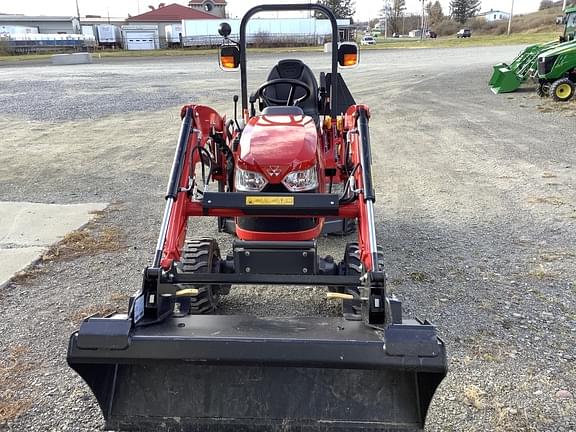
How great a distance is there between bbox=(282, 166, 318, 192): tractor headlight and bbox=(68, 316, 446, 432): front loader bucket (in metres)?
1.14

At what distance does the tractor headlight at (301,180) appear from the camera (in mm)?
3660

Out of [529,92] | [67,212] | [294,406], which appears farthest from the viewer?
[529,92]

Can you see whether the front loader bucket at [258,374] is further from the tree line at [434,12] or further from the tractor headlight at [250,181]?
the tree line at [434,12]

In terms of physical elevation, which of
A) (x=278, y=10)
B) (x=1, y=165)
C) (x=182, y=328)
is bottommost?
(x=1, y=165)

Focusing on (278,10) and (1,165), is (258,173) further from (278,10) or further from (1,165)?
(1,165)

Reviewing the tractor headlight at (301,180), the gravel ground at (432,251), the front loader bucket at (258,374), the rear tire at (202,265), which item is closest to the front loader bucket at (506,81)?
the gravel ground at (432,251)

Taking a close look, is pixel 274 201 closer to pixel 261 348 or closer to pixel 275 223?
pixel 275 223

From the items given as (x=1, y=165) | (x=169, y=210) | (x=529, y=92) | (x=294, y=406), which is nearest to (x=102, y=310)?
(x=169, y=210)

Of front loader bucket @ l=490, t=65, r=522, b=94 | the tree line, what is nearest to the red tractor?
front loader bucket @ l=490, t=65, r=522, b=94

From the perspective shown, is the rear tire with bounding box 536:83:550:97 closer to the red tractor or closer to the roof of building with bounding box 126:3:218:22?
the red tractor

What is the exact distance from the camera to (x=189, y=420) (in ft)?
8.57

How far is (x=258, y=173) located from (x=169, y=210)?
2.15 feet

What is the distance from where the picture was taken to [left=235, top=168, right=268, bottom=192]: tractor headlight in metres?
3.68

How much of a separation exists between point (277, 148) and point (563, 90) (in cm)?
1272
